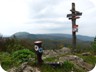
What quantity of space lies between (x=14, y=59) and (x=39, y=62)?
77.7 inches

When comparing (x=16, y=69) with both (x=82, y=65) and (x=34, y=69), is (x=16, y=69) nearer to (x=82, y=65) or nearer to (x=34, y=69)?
(x=34, y=69)

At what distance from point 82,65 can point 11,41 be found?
7.46m

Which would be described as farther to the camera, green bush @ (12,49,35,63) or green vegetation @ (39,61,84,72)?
green bush @ (12,49,35,63)

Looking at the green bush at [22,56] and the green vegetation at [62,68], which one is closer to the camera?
the green vegetation at [62,68]

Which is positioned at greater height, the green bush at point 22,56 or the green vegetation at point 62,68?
the green bush at point 22,56

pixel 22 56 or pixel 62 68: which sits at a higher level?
pixel 22 56

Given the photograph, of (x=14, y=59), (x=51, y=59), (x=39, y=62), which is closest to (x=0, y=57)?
(x=14, y=59)

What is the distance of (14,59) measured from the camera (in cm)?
1251

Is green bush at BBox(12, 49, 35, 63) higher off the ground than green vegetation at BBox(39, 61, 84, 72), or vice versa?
green bush at BBox(12, 49, 35, 63)

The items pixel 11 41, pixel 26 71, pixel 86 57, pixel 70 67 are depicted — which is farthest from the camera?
pixel 11 41

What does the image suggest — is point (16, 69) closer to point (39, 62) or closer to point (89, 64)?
point (39, 62)

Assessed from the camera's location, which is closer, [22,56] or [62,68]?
[62,68]

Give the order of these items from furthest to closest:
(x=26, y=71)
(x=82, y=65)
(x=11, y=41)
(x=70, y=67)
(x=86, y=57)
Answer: (x=11, y=41) → (x=86, y=57) → (x=82, y=65) → (x=70, y=67) → (x=26, y=71)

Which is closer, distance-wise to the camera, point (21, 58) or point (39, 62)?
point (39, 62)
